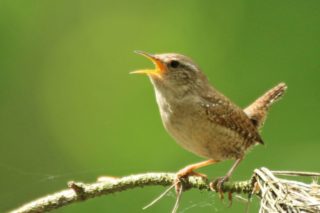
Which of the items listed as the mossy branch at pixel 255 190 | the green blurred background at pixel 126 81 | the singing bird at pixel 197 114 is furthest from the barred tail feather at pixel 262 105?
the mossy branch at pixel 255 190

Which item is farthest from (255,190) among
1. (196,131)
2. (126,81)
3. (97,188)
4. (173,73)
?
(126,81)

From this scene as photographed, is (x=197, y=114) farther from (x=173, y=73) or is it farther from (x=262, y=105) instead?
(x=262, y=105)

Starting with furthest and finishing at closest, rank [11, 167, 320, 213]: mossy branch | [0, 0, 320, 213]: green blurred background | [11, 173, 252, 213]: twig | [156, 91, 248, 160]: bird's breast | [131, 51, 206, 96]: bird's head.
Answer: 1. [0, 0, 320, 213]: green blurred background
2. [131, 51, 206, 96]: bird's head
3. [156, 91, 248, 160]: bird's breast
4. [11, 173, 252, 213]: twig
5. [11, 167, 320, 213]: mossy branch

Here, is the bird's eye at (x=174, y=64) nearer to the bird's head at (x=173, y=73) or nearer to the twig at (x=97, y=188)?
the bird's head at (x=173, y=73)

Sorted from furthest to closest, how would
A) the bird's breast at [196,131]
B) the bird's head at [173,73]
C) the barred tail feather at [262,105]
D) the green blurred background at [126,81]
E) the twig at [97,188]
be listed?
the green blurred background at [126,81] < the barred tail feather at [262,105] < the bird's head at [173,73] < the bird's breast at [196,131] < the twig at [97,188]

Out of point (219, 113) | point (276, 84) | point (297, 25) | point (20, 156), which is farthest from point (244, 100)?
point (20, 156)

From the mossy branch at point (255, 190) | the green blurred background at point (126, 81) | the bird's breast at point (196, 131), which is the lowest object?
the mossy branch at point (255, 190)

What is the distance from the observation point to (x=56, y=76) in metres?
5.92

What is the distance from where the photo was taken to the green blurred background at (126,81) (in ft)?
14.1

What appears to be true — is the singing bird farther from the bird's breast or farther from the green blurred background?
the green blurred background

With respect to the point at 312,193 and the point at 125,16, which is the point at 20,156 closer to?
the point at 125,16

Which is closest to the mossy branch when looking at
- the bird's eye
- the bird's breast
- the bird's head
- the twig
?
the twig

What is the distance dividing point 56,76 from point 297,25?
2300 millimetres

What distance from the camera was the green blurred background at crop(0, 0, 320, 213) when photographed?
4285 mm
